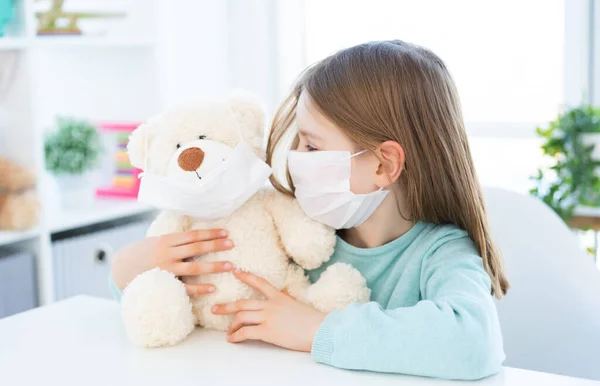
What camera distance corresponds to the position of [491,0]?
245 cm

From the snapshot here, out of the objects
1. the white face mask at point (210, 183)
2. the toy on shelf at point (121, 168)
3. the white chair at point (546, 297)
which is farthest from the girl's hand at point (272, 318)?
the toy on shelf at point (121, 168)

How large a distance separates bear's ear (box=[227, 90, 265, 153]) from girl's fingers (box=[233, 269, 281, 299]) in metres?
0.19

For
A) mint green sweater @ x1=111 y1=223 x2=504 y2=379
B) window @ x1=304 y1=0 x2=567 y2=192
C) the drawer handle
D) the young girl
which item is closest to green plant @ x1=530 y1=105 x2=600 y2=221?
window @ x1=304 y1=0 x2=567 y2=192

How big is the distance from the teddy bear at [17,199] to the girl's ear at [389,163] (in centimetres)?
115

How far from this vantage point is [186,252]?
1.03 meters

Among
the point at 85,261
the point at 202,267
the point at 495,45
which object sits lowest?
the point at 85,261

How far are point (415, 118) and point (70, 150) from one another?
54.3 inches

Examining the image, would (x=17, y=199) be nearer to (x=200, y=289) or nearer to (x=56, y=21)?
(x=56, y=21)

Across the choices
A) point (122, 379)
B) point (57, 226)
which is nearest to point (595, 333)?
point (122, 379)

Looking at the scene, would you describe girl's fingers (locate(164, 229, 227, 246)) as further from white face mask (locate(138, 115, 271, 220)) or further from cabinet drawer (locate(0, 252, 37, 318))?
cabinet drawer (locate(0, 252, 37, 318))

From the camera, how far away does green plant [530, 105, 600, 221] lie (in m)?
2.02

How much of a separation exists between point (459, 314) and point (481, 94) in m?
1.78

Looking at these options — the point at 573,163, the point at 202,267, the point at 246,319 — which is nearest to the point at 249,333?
the point at 246,319

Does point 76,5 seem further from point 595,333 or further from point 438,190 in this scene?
point 595,333
